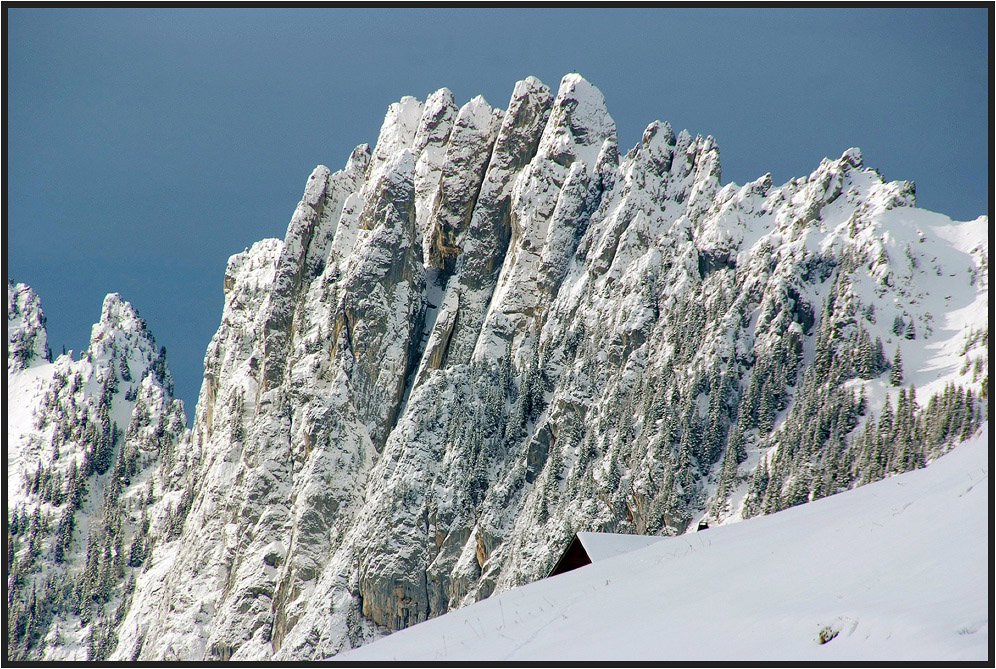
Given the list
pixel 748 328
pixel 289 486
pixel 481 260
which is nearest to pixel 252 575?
pixel 289 486

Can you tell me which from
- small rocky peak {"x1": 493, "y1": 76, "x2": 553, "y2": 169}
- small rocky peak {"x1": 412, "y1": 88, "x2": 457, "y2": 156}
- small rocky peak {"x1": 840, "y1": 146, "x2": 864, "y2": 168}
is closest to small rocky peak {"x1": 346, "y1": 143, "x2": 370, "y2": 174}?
small rocky peak {"x1": 412, "y1": 88, "x2": 457, "y2": 156}

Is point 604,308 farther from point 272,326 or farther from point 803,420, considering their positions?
point 272,326

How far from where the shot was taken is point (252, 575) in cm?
11156

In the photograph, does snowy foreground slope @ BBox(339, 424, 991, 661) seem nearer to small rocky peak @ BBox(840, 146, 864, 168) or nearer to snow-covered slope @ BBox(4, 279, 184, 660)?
small rocky peak @ BBox(840, 146, 864, 168)

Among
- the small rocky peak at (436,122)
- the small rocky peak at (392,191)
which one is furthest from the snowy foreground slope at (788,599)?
the small rocky peak at (436,122)

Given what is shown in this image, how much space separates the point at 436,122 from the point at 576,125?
27.3m

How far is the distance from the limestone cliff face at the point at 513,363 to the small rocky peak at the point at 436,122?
18.9 inches

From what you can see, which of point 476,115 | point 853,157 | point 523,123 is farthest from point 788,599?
point 476,115

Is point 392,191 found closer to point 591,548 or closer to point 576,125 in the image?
point 576,125

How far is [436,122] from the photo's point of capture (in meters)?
144

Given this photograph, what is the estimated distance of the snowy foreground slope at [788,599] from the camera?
948cm

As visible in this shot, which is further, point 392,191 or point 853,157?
point 392,191

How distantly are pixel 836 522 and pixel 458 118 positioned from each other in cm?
13177

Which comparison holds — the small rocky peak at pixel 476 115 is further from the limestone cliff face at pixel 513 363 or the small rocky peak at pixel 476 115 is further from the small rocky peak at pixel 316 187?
the small rocky peak at pixel 316 187
